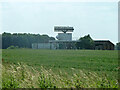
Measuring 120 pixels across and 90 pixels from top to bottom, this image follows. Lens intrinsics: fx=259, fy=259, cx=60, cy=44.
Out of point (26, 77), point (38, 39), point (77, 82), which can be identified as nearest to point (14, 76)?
point (26, 77)

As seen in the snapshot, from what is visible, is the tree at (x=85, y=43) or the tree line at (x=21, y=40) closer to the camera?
the tree at (x=85, y=43)

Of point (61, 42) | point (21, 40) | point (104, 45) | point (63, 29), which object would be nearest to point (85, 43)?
point (104, 45)

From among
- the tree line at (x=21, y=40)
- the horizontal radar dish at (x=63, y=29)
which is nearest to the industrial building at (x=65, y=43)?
the horizontal radar dish at (x=63, y=29)

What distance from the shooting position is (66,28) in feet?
360

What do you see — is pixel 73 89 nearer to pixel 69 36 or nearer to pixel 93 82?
pixel 93 82

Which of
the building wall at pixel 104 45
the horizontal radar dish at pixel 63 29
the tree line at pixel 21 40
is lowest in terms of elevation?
the building wall at pixel 104 45

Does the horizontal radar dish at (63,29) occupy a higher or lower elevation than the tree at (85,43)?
higher

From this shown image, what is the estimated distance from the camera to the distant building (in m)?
96.4

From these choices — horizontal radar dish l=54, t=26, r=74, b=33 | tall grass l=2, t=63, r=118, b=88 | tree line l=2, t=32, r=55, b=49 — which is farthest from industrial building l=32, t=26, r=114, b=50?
tall grass l=2, t=63, r=118, b=88

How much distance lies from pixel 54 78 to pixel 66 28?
10086 centimetres

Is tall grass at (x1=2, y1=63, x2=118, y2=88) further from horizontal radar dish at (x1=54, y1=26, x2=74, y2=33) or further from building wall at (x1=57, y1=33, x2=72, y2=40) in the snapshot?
horizontal radar dish at (x1=54, y1=26, x2=74, y2=33)

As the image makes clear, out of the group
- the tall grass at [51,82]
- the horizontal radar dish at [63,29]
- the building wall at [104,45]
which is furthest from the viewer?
the horizontal radar dish at [63,29]

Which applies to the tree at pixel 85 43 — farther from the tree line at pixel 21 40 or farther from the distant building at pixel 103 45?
the tree line at pixel 21 40

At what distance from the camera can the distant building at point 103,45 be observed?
96375 millimetres
